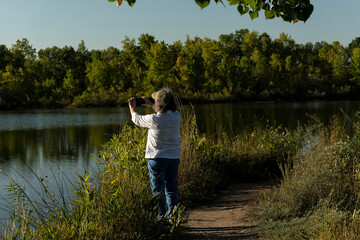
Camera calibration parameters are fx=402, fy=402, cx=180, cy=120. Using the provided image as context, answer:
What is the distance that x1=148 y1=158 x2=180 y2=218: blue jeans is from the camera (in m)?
4.37

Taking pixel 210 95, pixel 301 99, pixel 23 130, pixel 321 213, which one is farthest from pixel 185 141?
pixel 301 99

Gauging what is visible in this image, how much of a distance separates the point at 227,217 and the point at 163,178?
143cm

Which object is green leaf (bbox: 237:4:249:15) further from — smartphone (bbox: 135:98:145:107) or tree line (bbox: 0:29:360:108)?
tree line (bbox: 0:29:360:108)

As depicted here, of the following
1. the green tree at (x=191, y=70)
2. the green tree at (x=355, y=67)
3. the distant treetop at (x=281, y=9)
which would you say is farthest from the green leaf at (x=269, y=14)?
the green tree at (x=355, y=67)

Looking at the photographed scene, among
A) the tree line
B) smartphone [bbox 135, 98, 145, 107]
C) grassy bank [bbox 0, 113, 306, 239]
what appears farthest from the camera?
the tree line

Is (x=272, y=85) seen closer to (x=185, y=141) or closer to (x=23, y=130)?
(x=23, y=130)

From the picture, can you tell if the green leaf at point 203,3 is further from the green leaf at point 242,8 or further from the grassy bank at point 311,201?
the grassy bank at point 311,201

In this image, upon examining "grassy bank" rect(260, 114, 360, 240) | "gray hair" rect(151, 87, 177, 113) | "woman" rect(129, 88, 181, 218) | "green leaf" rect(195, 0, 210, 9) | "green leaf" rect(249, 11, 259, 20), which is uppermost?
"green leaf" rect(249, 11, 259, 20)

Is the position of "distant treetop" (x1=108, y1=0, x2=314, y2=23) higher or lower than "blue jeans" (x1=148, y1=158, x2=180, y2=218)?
higher

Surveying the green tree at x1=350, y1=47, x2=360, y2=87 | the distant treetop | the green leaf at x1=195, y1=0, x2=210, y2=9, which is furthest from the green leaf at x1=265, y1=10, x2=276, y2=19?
the green tree at x1=350, y1=47, x2=360, y2=87

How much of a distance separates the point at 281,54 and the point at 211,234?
68238 millimetres

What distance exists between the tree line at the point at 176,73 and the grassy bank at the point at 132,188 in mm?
45422

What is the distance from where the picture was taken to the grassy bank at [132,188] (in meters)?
3.85

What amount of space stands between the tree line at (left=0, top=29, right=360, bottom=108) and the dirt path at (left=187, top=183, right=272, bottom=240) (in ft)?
154
